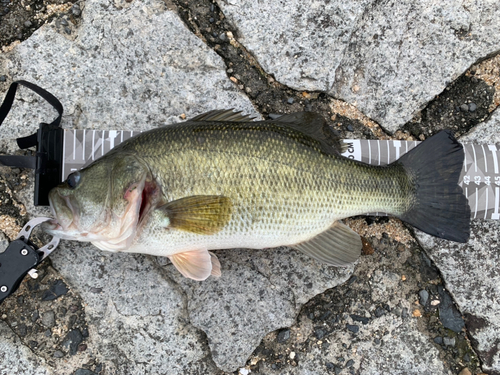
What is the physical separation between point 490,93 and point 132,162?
268 cm

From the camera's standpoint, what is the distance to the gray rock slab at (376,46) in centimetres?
274

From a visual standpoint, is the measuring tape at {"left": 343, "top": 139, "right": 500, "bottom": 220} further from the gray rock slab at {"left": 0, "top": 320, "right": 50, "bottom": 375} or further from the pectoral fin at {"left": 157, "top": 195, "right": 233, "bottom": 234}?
the gray rock slab at {"left": 0, "top": 320, "right": 50, "bottom": 375}

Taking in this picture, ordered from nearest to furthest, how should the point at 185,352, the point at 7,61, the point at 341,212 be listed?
the point at 341,212 < the point at 185,352 < the point at 7,61

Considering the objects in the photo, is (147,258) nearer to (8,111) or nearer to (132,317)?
(132,317)

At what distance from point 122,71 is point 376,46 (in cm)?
191

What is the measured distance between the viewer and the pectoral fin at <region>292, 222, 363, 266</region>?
233 cm

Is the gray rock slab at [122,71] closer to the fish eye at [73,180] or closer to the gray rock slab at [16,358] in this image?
the fish eye at [73,180]

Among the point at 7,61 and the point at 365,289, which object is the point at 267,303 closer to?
the point at 365,289

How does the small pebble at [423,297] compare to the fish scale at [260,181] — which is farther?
the small pebble at [423,297]

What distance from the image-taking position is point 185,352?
2.48 metres

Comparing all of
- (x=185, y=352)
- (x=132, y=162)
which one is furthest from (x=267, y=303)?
(x=132, y=162)

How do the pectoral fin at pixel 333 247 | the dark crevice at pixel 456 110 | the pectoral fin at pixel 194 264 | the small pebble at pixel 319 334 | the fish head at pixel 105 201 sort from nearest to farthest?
the fish head at pixel 105 201 → the pectoral fin at pixel 194 264 → the pectoral fin at pixel 333 247 → the small pebble at pixel 319 334 → the dark crevice at pixel 456 110

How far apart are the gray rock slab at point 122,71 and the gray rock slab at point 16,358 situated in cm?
144

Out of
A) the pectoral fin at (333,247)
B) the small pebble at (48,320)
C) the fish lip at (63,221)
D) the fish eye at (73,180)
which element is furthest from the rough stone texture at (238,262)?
the fish eye at (73,180)
